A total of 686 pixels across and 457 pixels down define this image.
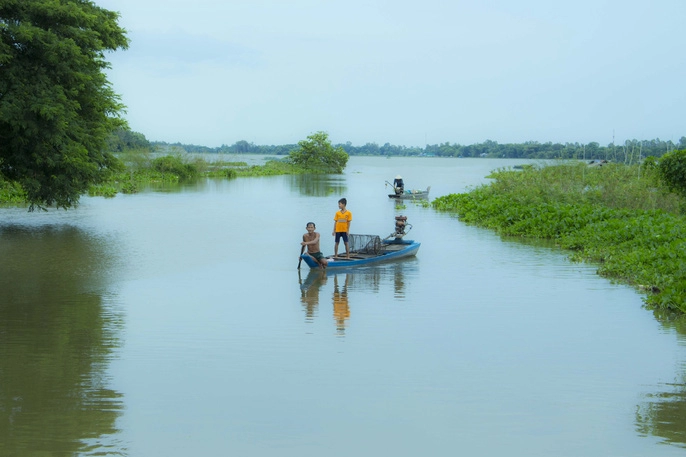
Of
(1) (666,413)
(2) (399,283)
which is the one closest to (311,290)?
(2) (399,283)

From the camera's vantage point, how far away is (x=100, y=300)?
46.5 feet

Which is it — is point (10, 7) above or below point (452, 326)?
above

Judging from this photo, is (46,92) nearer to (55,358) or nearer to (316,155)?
(55,358)

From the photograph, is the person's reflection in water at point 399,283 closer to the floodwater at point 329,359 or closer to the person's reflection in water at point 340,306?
the floodwater at point 329,359

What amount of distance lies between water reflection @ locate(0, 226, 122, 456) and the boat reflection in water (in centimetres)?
357

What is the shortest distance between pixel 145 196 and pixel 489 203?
890 inches

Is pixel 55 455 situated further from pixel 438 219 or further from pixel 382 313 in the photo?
pixel 438 219

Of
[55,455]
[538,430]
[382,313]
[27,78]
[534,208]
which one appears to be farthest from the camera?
[534,208]

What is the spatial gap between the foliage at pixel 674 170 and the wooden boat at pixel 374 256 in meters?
9.57

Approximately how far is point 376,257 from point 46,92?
10115 millimetres

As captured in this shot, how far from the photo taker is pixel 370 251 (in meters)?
19.2

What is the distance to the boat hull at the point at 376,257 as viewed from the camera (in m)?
17.5

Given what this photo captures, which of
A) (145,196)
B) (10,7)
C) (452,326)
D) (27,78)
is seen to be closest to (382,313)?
(452,326)

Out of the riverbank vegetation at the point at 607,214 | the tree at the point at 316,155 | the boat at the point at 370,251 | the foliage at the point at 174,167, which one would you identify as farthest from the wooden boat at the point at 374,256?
the tree at the point at 316,155
